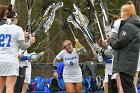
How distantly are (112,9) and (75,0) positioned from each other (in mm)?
1725

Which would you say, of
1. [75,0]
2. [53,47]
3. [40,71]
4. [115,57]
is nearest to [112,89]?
[115,57]

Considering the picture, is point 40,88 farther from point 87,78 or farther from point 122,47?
point 122,47

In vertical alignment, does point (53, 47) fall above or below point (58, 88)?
above

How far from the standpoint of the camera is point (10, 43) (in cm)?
718

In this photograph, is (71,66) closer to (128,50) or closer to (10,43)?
(10,43)

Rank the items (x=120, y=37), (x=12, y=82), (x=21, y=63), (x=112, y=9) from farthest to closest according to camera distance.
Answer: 1. (x=112, y=9)
2. (x=21, y=63)
3. (x=12, y=82)
4. (x=120, y=37)

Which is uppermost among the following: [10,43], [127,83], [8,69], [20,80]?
[10,43]

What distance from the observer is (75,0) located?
19.3m

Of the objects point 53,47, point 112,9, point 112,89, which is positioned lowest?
point 112,89

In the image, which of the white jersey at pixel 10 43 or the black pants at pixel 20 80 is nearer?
the white jersey at pixel 10 43

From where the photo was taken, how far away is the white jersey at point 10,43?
715cm

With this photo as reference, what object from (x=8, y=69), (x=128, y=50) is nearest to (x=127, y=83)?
(x=128, y=50)

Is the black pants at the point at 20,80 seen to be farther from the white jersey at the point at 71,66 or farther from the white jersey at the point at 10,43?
the white jersey at the point at 10,43

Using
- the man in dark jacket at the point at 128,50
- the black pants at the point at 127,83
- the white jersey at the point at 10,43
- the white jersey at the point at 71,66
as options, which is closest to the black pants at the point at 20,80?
the white jersey at the point at 71,66
